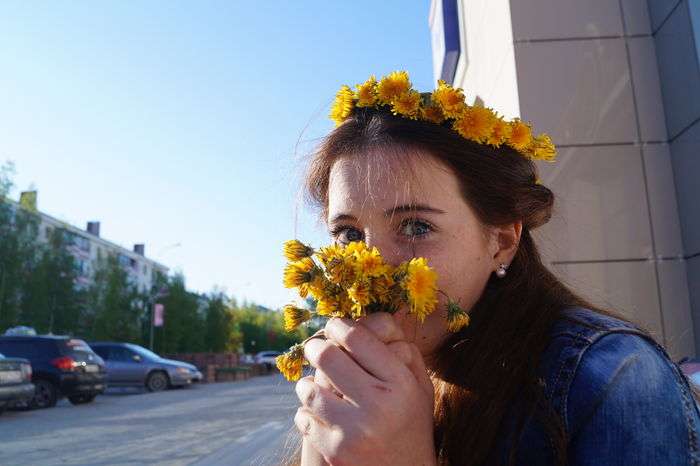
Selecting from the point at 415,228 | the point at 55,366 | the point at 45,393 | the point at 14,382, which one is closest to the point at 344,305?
the point at 415,228

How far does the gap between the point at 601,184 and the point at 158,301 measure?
1467 inches

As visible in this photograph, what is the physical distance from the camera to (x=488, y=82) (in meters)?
6.42

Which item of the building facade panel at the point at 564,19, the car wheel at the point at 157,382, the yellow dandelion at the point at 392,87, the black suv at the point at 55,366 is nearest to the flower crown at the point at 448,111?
the yellow dandelion at the point at 392,87

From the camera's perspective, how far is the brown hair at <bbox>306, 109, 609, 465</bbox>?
1.30 metres

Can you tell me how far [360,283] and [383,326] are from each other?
11cm

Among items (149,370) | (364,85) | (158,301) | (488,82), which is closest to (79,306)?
(158,301)

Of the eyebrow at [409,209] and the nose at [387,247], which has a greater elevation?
the eyebrow at [409,209]

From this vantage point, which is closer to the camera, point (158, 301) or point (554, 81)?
point (554, 81)

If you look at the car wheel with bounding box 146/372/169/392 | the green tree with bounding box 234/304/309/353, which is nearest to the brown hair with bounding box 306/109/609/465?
the car wheel with bounding box 146/372/169/392

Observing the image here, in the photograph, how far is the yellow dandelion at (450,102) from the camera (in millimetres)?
1774

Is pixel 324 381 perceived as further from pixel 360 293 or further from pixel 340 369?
pixel 360 293

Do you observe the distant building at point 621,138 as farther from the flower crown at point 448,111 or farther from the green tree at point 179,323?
the green tree at point 179,323

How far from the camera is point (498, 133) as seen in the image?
180cm

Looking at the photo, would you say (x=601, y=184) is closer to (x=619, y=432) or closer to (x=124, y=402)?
(x=619, y=432)
